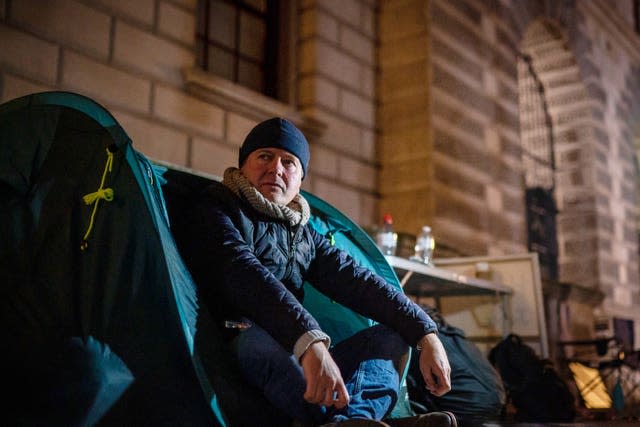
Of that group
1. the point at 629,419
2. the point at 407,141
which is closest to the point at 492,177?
the point at 407,141

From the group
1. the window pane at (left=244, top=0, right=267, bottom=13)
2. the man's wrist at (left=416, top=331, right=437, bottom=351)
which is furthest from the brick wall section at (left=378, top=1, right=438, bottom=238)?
the man's wrist at (left=416, top=331, right=437, bottom=351)

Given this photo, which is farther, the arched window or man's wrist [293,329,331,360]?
the arched window

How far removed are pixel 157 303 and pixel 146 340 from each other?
0.12 m

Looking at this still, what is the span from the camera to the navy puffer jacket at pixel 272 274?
6.56 feet

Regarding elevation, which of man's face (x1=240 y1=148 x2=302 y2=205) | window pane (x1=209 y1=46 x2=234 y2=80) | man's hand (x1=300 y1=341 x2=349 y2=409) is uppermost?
window pane (x1=209 y1=46 x2=234 y2=80)

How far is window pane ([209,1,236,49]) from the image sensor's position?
5410mm

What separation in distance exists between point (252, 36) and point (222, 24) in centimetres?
37

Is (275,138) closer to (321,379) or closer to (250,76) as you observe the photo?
(321,379)

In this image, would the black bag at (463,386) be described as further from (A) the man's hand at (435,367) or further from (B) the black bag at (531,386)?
(A) the man's hand at (435,367)

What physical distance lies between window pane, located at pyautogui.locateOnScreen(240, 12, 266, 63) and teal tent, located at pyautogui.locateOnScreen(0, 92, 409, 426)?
327 centimetres

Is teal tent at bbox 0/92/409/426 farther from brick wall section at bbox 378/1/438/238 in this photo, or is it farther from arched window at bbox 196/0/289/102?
brick wall section at bbox 378/1/438/238

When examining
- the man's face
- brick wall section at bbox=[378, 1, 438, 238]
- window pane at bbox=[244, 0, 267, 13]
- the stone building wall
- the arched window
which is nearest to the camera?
the man's face

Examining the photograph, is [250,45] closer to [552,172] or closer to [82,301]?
[82,301]

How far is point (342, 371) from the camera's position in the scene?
223cm
